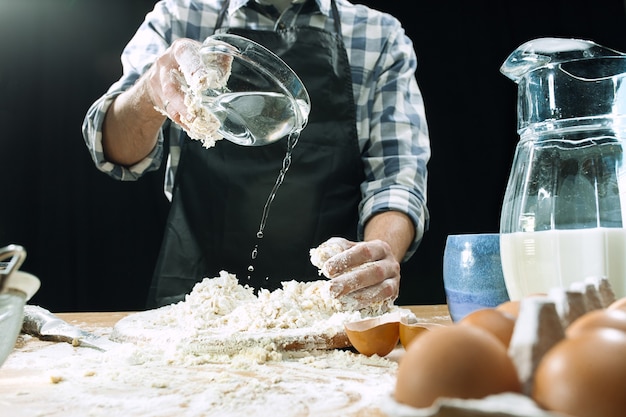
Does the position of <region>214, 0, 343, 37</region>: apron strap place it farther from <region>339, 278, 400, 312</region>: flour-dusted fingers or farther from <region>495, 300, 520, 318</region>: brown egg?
<region>495, 300, 520, 318</region>: brown egg

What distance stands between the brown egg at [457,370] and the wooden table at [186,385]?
0.21m

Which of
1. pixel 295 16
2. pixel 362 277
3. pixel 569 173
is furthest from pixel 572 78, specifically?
pixel 295 16

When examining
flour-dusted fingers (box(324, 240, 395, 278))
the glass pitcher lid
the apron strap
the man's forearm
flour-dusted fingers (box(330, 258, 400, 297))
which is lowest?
flour-dusted fingers (box(330, 258, 400, 297))

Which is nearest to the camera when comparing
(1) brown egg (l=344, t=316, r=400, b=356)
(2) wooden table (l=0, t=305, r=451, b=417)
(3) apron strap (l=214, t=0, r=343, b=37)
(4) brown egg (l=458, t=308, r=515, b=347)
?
(4) brown egg (l=458, t=308, r=515, b=347)

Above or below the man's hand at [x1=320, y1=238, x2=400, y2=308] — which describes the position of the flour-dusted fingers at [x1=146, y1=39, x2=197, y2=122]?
above

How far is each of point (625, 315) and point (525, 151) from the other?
0.56m

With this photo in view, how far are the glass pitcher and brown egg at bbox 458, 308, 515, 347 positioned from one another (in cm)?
37

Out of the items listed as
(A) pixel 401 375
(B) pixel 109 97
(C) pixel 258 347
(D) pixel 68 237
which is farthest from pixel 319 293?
(D) pixel 68 237

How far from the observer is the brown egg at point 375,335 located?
0.89 meters

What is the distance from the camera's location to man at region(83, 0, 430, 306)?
1766mm

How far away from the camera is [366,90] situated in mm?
1928

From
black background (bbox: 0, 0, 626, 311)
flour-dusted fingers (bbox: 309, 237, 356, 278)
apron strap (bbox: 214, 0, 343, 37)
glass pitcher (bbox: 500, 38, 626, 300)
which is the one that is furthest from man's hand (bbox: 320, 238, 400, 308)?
black background (bbox: 0, 0, 626, 311)

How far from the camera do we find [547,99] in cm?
86

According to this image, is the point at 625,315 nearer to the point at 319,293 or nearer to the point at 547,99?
the point at 547,99
